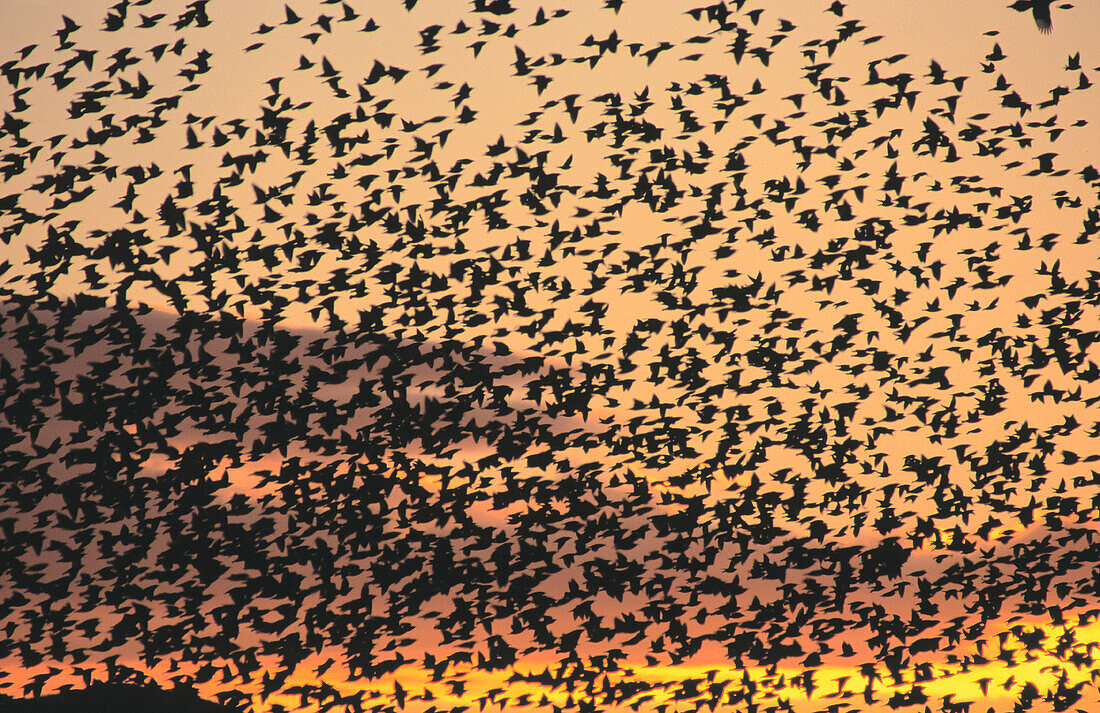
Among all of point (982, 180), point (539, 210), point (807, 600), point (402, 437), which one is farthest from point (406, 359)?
point (982, 180)

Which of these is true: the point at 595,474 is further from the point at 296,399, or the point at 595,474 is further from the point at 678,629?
the point at 296,399

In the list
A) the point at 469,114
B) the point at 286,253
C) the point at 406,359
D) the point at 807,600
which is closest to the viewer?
the point at 469,114

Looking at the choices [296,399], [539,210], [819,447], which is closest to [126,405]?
[296,399]

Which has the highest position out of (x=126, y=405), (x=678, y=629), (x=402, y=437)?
(x=126, y=405)

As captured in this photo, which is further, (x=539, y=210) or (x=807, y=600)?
(x=807, y=600)

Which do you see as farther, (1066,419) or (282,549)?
(282,549)

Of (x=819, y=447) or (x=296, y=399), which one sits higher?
(x=296, y=399)

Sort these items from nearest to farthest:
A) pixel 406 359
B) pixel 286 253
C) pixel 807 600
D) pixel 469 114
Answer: pixel 469 114
pixel 286 253
pixel 406 359
pixel 807 600

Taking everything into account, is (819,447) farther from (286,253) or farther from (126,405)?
(126,405)

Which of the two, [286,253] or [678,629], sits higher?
[286,253]
